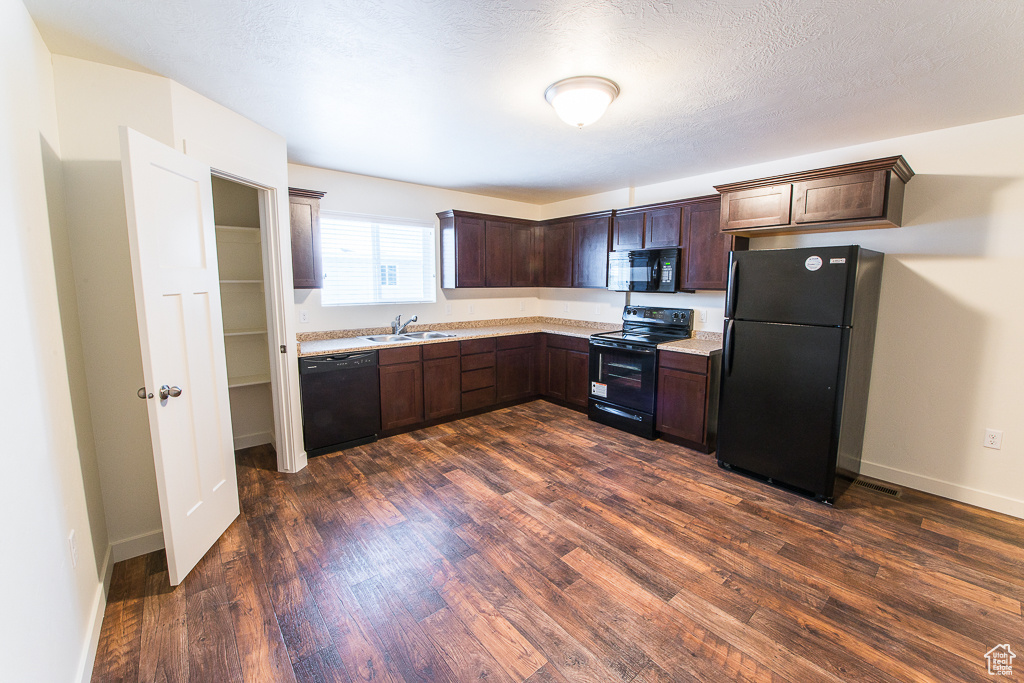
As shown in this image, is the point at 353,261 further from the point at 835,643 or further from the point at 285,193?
the point at 835,643

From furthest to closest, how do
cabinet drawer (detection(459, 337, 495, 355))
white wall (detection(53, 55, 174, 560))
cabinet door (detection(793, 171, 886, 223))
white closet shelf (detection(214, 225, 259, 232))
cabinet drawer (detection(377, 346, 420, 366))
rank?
cabinet drawer (detection(459, 337, 495, 355)) < cabinet drawer (detection(377, 346, 420, 366)) < white closet shelf (detection(214, 225, 259, 232)) < cabinet door (detection(793, 171, 886, 223)) < white wall (detection(53, 55, 174, 560))

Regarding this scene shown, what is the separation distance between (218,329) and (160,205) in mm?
744

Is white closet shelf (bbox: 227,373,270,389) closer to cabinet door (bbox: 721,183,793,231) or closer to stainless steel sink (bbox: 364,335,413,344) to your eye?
stainless steel sink (bbox: 364,335,413,344)

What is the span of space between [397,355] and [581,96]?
2.65 meters

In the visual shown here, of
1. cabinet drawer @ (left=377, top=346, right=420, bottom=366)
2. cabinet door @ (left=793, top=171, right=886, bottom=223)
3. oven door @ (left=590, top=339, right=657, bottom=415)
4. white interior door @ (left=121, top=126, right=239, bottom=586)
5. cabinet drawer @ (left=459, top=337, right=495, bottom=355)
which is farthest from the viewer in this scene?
cabinet drawer @ (left=459, top=337, right=495, bottom=355)

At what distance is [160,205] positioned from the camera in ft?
6.51

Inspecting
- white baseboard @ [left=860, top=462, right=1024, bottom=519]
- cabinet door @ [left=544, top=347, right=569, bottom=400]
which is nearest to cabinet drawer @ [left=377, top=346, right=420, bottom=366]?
cabinet door @ [left=544, top=347, right=569, bottom=400]

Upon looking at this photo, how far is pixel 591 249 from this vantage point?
480 centimetres

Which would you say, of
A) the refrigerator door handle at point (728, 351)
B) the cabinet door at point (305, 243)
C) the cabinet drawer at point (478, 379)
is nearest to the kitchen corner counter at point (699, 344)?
the refrigerator door handle at point (728, 351)

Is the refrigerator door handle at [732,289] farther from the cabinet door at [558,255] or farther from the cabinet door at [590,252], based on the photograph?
the cabinet door at [558,255]

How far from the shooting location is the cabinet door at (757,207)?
307 cm

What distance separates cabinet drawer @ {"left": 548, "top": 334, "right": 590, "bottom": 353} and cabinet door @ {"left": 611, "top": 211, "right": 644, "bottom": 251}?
1.05m

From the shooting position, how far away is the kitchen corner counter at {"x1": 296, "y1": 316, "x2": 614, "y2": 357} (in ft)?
12.3

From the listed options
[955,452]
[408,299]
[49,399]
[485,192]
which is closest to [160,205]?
[49,399]
